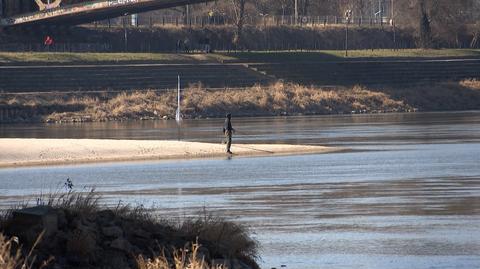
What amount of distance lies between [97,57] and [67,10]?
449 centimetres

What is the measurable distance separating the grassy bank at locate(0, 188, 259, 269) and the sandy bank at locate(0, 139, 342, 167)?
2056cm

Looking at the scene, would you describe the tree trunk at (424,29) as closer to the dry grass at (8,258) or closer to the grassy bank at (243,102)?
the grassy bank at (243,102)

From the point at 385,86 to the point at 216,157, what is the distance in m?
40.9

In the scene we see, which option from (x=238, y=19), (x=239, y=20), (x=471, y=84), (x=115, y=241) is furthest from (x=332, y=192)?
(x=238, y=19)

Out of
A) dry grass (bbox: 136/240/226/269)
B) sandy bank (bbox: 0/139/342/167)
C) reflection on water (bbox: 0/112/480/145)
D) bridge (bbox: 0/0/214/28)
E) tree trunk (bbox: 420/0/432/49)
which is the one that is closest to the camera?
dry grass (bbox: 136/240/226/269)

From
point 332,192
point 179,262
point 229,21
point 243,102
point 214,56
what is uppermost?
point 229,21

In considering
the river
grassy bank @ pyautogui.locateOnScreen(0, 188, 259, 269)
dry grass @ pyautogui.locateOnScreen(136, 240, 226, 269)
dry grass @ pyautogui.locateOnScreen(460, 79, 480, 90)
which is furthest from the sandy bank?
dry grass @ pyautogui.locateOnScreen(460, 79, 480, 90)

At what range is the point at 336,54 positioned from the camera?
300ft

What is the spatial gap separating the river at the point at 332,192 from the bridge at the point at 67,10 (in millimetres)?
32476

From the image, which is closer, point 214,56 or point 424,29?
point 214,56

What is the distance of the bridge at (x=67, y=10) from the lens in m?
81.6

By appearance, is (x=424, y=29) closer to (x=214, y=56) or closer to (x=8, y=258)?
(x=214, y=56)

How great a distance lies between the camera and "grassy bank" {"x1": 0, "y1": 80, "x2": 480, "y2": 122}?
6738cm

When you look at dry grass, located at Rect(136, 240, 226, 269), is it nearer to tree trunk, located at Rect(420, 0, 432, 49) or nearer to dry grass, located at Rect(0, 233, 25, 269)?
dry grass, located at Rect(0, 233, 25, 269)
